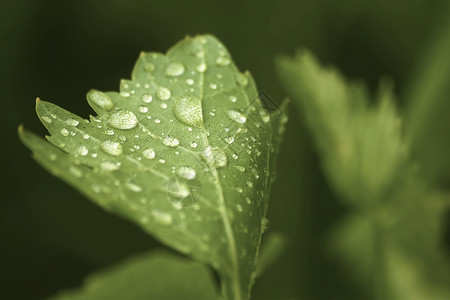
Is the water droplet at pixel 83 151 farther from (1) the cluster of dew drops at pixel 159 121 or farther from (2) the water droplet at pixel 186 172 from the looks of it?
(2) the water droplet at pixel 186 172

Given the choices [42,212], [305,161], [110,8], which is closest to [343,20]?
[305,161]

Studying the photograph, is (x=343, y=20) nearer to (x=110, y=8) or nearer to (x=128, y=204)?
(x=110, y=8)

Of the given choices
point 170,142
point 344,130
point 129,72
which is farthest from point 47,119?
point 129,72

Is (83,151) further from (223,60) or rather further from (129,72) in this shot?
(129,72)

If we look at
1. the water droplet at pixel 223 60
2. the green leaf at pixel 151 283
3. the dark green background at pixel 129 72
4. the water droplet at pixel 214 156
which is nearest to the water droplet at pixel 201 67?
the water droplet at pixel 223 60

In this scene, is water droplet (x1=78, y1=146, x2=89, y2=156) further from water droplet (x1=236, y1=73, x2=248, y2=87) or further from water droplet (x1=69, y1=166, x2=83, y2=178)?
water droplet (x1=236, y1=73, x2=248, y2=87)

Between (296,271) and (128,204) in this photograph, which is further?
(296,271)

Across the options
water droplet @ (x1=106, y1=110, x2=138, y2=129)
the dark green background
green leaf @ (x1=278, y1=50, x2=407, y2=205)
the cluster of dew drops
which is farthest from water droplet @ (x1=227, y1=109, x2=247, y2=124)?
the dark green background
